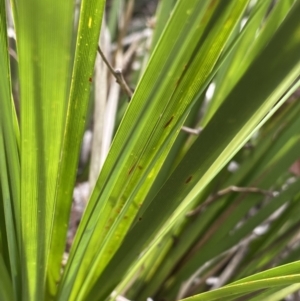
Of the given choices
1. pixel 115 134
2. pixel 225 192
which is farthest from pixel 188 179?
pixel 225 192

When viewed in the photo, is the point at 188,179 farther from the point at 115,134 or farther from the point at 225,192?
the point at 225,192

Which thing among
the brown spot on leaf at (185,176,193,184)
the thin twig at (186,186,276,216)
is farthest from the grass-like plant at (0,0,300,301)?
the thin twig at (186,186,276,216)

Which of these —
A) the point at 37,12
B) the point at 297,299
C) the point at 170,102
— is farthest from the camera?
the point at 297,299

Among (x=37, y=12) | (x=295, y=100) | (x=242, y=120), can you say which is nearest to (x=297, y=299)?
(x=295, y=100)

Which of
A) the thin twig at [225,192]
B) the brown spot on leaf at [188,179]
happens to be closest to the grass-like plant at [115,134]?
the brown spot on leaf at [188,179]

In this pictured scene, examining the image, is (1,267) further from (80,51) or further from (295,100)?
(295,100)

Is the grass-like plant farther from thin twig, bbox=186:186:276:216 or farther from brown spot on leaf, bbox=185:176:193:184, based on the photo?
thin twig, bbox=186:186:276:216

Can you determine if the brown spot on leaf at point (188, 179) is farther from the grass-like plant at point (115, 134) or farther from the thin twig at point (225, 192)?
the thin twig at point (225, 192)

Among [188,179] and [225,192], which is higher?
[225,192]

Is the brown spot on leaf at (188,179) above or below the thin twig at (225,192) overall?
below

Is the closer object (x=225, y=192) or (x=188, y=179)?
(x=188, y=179)

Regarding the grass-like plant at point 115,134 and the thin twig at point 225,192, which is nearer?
the grass-like plant at point 115,134
